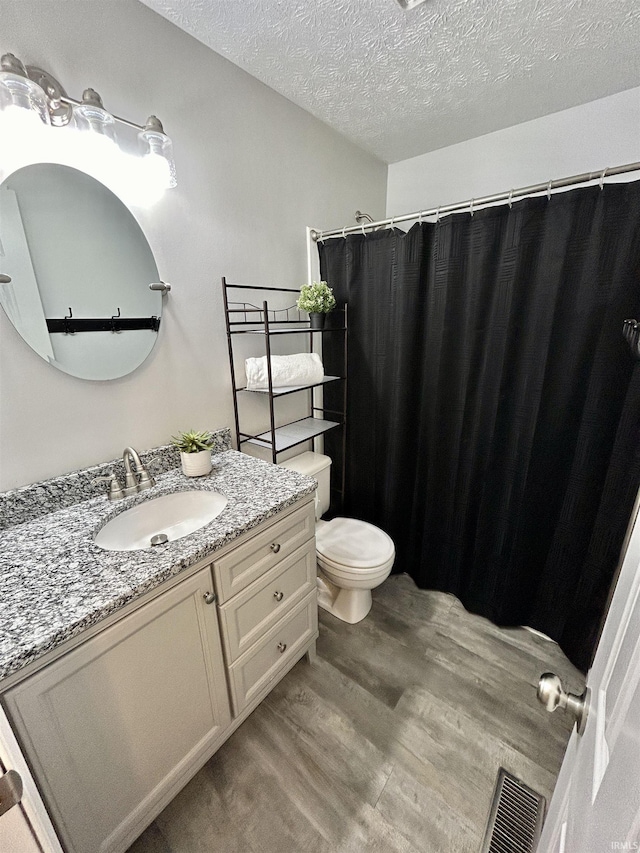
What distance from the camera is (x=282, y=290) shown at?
1616 millimetres

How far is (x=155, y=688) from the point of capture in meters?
0.87

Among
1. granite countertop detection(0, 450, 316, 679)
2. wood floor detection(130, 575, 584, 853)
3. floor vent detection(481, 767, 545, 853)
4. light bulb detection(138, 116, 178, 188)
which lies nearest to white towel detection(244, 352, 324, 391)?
granite countertop detection(0, 450, 316, 679)

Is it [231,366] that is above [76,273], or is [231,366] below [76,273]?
below

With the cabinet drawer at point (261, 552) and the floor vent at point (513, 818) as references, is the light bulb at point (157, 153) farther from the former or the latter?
the floor vent at point (513, 818)

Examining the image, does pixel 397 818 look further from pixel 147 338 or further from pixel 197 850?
pixel 147 338

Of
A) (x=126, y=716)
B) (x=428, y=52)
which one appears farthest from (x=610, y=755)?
(x=428, y=52)

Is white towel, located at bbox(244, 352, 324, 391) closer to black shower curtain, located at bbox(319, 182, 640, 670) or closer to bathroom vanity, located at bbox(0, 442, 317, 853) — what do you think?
black shower curtain, located at bbox(319, 182, 640, 670)

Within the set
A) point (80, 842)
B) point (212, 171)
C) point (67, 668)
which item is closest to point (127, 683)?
point (67, 668)

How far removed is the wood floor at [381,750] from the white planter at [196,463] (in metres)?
Answer: 0.93

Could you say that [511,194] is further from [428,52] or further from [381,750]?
[381,750]

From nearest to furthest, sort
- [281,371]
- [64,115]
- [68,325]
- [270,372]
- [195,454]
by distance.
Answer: [64,115] → [68,325] → [195,454] → [270,372] → [281,371]

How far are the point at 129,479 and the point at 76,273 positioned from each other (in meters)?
0.67

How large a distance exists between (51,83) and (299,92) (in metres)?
0.98

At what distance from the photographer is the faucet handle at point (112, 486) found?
1.14m
